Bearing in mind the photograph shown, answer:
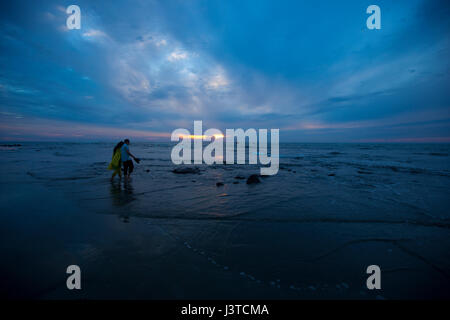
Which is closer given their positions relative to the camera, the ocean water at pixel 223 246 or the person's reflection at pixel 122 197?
the ocean water at pixel 223 246

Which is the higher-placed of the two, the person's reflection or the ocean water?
the person's reflection

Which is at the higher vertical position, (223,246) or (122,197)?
(122,197)

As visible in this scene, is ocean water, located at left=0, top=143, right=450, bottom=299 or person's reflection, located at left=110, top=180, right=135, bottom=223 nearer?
ocean water, located at left=0, top=143, right=450, bottom=299

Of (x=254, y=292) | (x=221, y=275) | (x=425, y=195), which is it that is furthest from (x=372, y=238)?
(x=425, y=195)

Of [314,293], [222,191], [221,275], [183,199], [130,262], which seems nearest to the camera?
[314,293]

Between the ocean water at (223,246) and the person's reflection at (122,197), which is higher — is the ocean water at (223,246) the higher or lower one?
the lower one

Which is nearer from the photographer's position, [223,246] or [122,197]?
[223,246]

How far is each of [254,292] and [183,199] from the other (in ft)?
15.4

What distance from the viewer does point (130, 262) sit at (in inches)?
116
